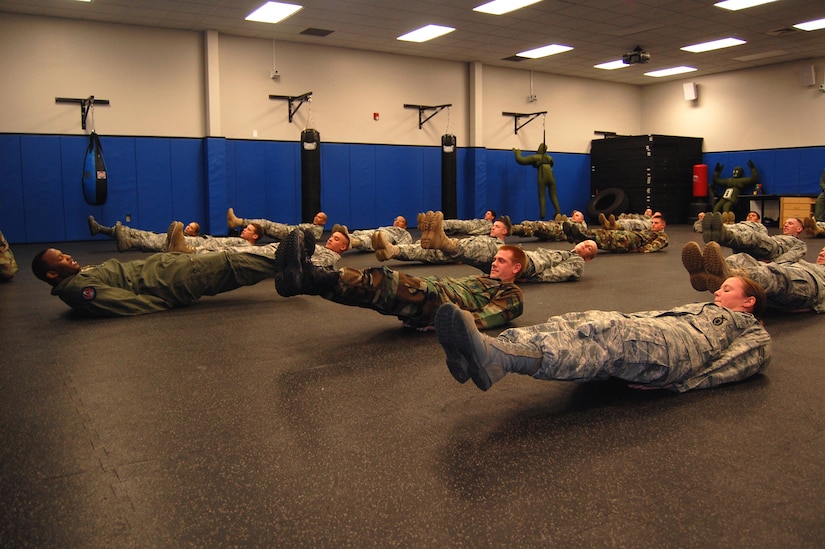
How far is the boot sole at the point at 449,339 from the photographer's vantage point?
6.58 feet

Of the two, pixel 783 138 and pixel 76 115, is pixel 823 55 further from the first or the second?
pixel 76 115

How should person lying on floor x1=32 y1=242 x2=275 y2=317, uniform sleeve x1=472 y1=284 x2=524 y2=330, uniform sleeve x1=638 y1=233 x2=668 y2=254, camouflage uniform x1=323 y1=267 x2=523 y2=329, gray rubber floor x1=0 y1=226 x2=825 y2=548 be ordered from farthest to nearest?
uniform sleeve x1=638 y1=233 x2=668 y2=254
person lying on floor x1=32 y1=242 x2=275 y2=317
uniform sleeve x1=472 y1=284 x2=524 y2=330
camouflage uniform x1=323 y1=267 x2=523 y2=329
gray rubber floor x1=0 y1=226 x2=825 y2=548

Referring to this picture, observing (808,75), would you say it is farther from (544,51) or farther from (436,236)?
(436,236)

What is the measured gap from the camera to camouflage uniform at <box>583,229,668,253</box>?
7.70 m

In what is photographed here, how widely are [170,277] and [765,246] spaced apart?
14.1 feet

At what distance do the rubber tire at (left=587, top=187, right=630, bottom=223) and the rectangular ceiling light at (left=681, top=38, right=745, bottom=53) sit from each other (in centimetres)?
310

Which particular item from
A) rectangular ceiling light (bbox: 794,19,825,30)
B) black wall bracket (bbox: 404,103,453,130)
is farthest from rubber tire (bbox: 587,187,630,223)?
rectangular ceiling light (bbox: 794,19,825,30)

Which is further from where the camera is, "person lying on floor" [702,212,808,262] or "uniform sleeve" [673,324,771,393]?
"person lying on floor" [702,212,808,262]

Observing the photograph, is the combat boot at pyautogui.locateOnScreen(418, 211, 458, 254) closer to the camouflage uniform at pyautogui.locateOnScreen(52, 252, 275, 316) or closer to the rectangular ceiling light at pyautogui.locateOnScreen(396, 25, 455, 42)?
the camouflage uniform at pyautogui.locateOnScreen(52, 252, 275, 316)

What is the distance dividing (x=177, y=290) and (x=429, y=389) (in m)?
2.39

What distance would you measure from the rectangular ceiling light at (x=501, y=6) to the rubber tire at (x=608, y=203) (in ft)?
18.2

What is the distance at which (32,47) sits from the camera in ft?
29.3

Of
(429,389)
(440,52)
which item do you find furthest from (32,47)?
(429,389)

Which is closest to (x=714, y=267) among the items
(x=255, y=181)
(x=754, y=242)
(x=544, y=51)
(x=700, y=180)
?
(x=754, y=242)
